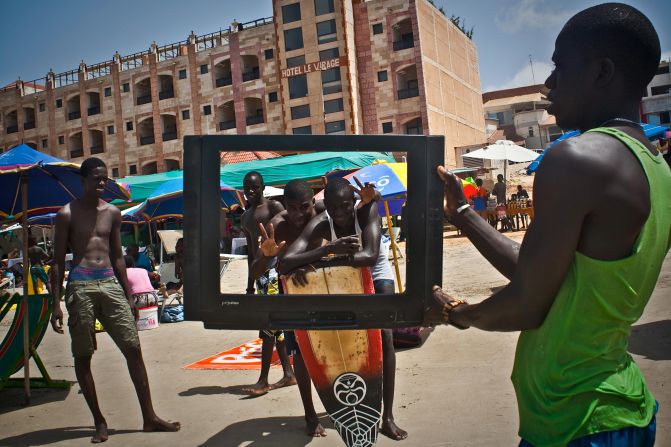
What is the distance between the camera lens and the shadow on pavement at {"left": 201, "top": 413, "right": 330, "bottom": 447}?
160 inches

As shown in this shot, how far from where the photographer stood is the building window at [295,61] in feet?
137

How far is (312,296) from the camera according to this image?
6.72ft

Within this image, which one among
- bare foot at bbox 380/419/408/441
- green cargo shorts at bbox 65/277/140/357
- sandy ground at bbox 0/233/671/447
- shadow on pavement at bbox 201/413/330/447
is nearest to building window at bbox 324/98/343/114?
sandy ground at bbox 0/233/671/447

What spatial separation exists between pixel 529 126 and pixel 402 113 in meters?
25.2

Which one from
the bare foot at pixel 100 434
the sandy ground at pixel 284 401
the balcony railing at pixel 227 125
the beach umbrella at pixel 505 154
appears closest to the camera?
the sandy ground at pixel 284 401

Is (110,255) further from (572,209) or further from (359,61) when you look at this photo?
(359,61)

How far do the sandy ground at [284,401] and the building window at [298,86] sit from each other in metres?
35.8

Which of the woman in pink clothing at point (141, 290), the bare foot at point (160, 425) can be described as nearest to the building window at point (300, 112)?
the woman in pink clothing at point (141, 290)

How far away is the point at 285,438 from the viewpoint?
4.11 m

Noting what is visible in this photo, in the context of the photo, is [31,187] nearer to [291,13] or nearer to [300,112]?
[300,112]

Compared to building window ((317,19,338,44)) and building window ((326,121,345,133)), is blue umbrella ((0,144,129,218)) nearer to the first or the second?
building window ((326,121,345,133))

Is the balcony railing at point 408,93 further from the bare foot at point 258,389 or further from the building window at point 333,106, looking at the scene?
the bare foot at point 258,389

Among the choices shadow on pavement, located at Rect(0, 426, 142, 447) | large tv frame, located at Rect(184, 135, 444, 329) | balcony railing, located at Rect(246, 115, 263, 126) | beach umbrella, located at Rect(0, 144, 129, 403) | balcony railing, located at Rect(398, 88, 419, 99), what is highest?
balcony railing, located at Rect(398, 88, 419, 99)

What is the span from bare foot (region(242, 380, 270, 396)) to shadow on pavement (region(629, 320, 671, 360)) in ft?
10.1
